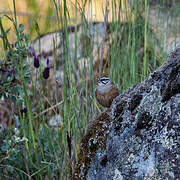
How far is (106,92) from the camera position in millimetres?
1446

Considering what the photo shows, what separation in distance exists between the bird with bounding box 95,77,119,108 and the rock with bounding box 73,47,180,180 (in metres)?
0.17

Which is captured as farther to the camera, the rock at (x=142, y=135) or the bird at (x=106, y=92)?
the bird at (x=106, y=92)

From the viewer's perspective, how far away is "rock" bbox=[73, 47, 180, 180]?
0.96 meters

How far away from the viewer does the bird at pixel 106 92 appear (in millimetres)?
1447

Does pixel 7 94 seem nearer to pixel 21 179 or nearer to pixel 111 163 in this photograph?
pixel 21 179

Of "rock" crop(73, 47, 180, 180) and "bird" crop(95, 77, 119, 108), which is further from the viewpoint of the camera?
"bird" crop(95, 77, 119, 108)

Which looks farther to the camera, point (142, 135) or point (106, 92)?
point (106, 92)

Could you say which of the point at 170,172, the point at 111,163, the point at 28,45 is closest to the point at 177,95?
the point at 170,172

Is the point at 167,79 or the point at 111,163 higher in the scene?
the point at 167,79

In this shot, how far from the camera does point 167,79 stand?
1057 millimetres

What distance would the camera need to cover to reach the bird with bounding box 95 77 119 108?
1447 mm

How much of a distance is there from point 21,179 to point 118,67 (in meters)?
0.98

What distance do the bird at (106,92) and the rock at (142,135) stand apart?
0.54ft

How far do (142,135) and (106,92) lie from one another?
44cm
